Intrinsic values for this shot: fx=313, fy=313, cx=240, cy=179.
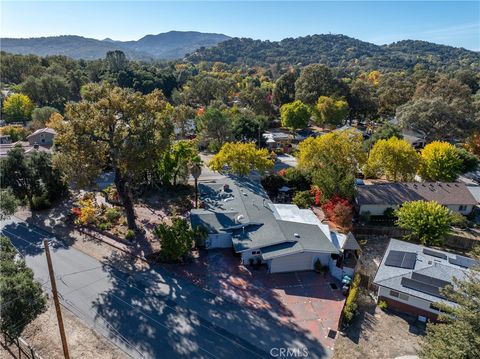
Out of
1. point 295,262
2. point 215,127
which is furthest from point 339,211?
point 215,127

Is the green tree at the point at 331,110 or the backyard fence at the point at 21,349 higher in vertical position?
the green tree at the point at 331,110

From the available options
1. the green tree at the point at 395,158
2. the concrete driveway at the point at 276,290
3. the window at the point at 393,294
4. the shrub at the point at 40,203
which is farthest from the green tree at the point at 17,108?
the window at the point at 393,294

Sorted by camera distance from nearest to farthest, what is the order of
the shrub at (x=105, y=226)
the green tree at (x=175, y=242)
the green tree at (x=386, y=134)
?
the green tree at (x=175, y=242) → the shrub at (x=105, y=226) → the green tree at (x=386, y=134)

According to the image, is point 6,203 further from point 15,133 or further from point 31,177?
point 15,133

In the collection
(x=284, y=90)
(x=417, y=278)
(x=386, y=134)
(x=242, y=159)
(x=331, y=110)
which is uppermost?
(x=284, y=90)

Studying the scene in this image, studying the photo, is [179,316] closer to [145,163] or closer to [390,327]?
[145,163]

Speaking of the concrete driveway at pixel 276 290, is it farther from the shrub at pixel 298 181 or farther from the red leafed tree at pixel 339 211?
the shrub at pixel 298 181

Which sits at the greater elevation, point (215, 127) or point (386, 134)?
point (386, 134)

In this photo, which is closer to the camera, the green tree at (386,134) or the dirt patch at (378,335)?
the dirt patch at (378,335)
